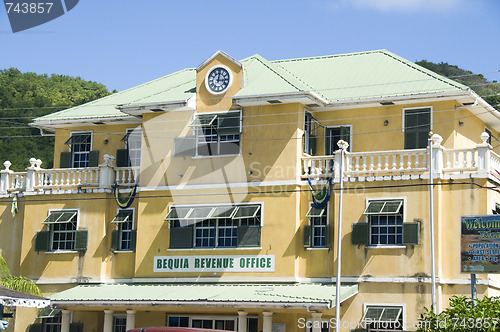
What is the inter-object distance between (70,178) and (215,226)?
22.6 ft

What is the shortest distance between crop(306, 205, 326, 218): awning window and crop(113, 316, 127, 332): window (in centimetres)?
821

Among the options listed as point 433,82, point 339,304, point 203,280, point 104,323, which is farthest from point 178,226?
point 433,82

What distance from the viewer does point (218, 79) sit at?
3288cm

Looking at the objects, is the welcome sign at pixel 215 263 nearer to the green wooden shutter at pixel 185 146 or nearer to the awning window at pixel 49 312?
the green wooden shutter at pixel 185 146

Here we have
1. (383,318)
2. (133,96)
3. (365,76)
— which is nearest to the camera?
(383,318)

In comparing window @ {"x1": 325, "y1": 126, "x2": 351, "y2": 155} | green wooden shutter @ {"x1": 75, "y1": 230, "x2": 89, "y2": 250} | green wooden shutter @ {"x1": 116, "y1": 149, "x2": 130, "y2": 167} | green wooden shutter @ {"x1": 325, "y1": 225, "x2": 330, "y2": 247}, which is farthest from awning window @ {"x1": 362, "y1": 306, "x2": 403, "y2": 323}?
green wooden shutter @ {"x1": 116, "y1": 149, "x2": 130, "y2": 167}

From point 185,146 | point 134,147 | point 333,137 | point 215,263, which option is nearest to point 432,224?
point 333,137

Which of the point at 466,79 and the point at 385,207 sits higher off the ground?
the point at 466,79

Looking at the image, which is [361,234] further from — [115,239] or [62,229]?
[62,229]

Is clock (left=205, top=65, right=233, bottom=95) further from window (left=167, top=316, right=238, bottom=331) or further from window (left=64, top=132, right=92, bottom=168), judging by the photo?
window (left=167, top=316, right=238, bottom=331)

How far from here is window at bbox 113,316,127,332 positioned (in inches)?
1300

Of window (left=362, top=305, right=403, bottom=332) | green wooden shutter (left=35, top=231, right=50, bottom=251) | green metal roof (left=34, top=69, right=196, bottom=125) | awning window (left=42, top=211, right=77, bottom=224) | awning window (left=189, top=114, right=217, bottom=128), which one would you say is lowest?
window (left=362, top=305, right=403, bottom=332)

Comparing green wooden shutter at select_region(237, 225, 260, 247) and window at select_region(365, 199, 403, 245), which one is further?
green wooden shutter at select_region(237, 225, 260, 247)

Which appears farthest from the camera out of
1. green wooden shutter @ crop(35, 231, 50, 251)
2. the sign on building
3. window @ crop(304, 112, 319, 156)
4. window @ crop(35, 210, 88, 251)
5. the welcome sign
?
green wooden shutter @ crop(35, 231, 50, 251)
